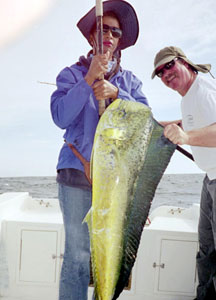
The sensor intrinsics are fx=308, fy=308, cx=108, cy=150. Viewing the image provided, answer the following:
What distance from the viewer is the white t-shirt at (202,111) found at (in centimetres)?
258

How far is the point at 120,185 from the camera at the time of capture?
4.96 ft

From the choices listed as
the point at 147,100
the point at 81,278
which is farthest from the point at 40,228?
the point at 147,100

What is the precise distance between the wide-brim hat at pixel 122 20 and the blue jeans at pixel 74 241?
41.5 inches

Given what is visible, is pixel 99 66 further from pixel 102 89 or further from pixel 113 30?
pixel 113 30

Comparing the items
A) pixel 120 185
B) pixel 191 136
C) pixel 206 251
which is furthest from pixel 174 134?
pixel 206 251

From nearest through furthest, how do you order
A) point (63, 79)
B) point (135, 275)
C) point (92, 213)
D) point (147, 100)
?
point (92, 213)
point (63, 79)
point (147, 100)
point (135, 275)

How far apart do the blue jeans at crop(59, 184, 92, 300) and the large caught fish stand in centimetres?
45

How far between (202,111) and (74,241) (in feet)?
4.97

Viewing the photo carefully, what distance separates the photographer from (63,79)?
1918 mm

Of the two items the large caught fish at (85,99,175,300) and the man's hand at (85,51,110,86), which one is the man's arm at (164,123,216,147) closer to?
the large caught fish at (85,99,175,300)

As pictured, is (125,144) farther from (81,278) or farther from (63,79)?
(81,278)

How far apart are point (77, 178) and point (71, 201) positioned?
0.50ft

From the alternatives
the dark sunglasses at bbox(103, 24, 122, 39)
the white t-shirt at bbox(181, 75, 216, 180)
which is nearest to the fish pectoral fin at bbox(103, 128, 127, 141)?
the dark sunglasses at bbox(103, 24, 122, 39)

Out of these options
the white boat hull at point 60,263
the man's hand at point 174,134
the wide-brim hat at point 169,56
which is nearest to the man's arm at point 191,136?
the man's hand at point 174,134
